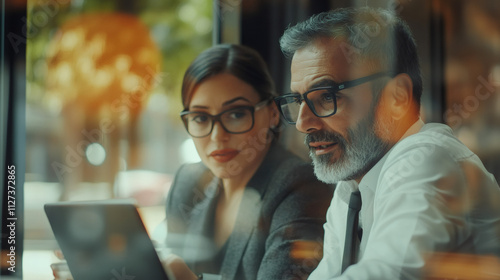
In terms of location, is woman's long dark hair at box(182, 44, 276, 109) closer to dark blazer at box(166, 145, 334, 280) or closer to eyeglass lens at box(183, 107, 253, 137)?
eyeglass lens at box(183, 107, 253, 137)

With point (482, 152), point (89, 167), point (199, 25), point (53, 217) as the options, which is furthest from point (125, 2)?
point (482, 152)

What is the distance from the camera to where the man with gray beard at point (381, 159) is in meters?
0.93

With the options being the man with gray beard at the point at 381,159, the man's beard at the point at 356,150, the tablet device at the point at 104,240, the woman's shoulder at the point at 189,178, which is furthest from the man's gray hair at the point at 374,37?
the tablet device at the point at 104,240

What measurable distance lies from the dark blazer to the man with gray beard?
0.17 feet

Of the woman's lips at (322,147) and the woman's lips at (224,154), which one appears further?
the woman's lips at (224,154)

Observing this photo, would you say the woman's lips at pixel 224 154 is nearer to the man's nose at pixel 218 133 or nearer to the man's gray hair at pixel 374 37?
the man's nose at pixel 218 133

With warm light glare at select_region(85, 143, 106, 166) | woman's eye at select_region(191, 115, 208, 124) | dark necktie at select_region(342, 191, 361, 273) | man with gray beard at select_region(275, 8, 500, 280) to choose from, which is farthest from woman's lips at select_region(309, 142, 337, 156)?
warm light glare at select_region(85, 143, 106, 166)

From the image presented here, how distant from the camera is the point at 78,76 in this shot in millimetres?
1472

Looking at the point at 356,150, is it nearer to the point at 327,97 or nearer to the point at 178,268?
the point at 327,97

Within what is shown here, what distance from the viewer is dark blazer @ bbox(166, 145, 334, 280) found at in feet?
3.97

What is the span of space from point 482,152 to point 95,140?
1009 mm

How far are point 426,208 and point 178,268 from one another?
714 mm

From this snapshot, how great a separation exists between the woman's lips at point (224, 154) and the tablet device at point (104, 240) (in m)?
0.28

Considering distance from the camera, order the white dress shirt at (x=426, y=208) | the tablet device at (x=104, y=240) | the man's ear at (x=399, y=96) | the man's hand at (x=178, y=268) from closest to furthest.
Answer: the white dress shirt at (x=426, y=208), the man's ear at (x=399, y=96), the tablet device at (x=104, y=240), the man's hand at (x=178, y=268)
